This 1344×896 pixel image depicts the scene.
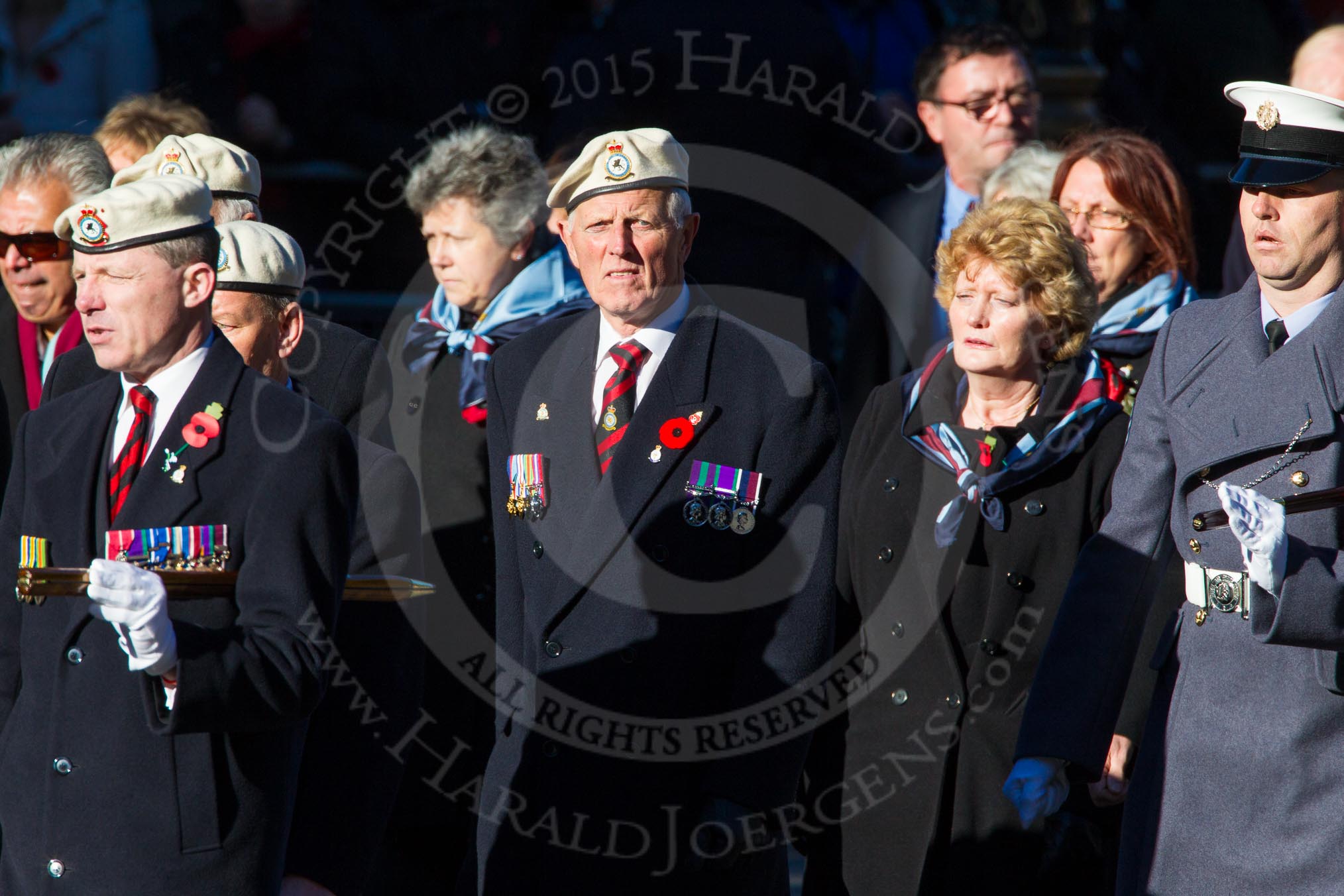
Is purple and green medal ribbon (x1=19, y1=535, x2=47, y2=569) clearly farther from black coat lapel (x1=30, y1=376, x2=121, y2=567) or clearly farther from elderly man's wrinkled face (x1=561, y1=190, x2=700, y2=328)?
elderly man's wrinkled face (x1=561, y1=190, x2=700, y2=328)

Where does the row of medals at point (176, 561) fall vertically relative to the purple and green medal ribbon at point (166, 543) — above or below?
below

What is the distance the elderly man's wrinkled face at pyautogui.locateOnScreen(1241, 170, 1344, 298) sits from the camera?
123 inches

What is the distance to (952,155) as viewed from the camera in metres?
5.95

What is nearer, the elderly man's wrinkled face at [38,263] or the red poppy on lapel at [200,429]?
the red poppy on lapel at [200,429]

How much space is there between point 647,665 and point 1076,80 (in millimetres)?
4705

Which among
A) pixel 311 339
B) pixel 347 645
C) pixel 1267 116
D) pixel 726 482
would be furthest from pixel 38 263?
pixel 1267 116

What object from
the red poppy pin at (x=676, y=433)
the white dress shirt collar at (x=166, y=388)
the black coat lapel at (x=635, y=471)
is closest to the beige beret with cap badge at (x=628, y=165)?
the black coat lapel at (x=635, y=471)

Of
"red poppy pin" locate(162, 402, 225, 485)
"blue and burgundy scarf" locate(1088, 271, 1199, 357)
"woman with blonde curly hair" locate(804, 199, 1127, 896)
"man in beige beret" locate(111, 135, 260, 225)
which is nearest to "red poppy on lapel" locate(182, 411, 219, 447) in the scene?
"red poppy pin" locate(162, 402, 225, 485)

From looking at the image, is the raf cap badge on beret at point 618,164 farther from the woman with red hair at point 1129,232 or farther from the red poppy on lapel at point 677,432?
the woman with red hair at point 1129,232

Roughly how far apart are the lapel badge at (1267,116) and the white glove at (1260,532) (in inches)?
28.2

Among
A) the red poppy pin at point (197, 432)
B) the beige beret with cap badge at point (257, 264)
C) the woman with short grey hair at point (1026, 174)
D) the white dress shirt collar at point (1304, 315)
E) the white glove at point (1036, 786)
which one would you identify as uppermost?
the woman with short grey hair at point (1026, 174)

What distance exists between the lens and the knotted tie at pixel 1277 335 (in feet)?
10.5

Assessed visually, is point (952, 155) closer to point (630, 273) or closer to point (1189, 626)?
point (630, 273)

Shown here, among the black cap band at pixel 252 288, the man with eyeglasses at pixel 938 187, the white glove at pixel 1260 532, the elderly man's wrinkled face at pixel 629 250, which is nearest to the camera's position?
the white glove at pixel 1260 532
